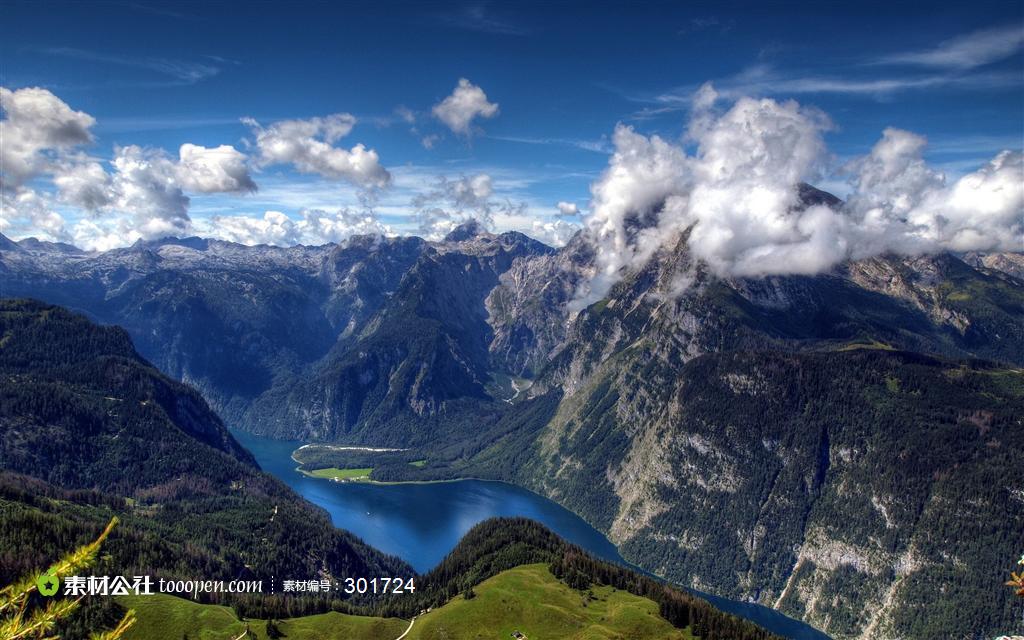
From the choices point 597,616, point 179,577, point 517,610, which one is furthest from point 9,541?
point 597,616

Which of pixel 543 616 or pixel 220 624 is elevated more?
pixel 543 616

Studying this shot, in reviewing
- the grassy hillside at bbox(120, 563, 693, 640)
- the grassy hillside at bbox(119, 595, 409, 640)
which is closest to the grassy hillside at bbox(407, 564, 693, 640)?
the grassy hillside at bbox(120, 563, 693, 640)

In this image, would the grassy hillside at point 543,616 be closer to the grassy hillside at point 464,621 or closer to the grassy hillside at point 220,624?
the grassy hillside at point 464,621

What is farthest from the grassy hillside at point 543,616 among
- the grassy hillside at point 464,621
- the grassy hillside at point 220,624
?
the grassy hillside at point 220,624

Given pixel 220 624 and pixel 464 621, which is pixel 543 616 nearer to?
pixel 464 621

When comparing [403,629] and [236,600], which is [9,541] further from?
[403,629]

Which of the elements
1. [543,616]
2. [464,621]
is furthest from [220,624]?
[543,616]
